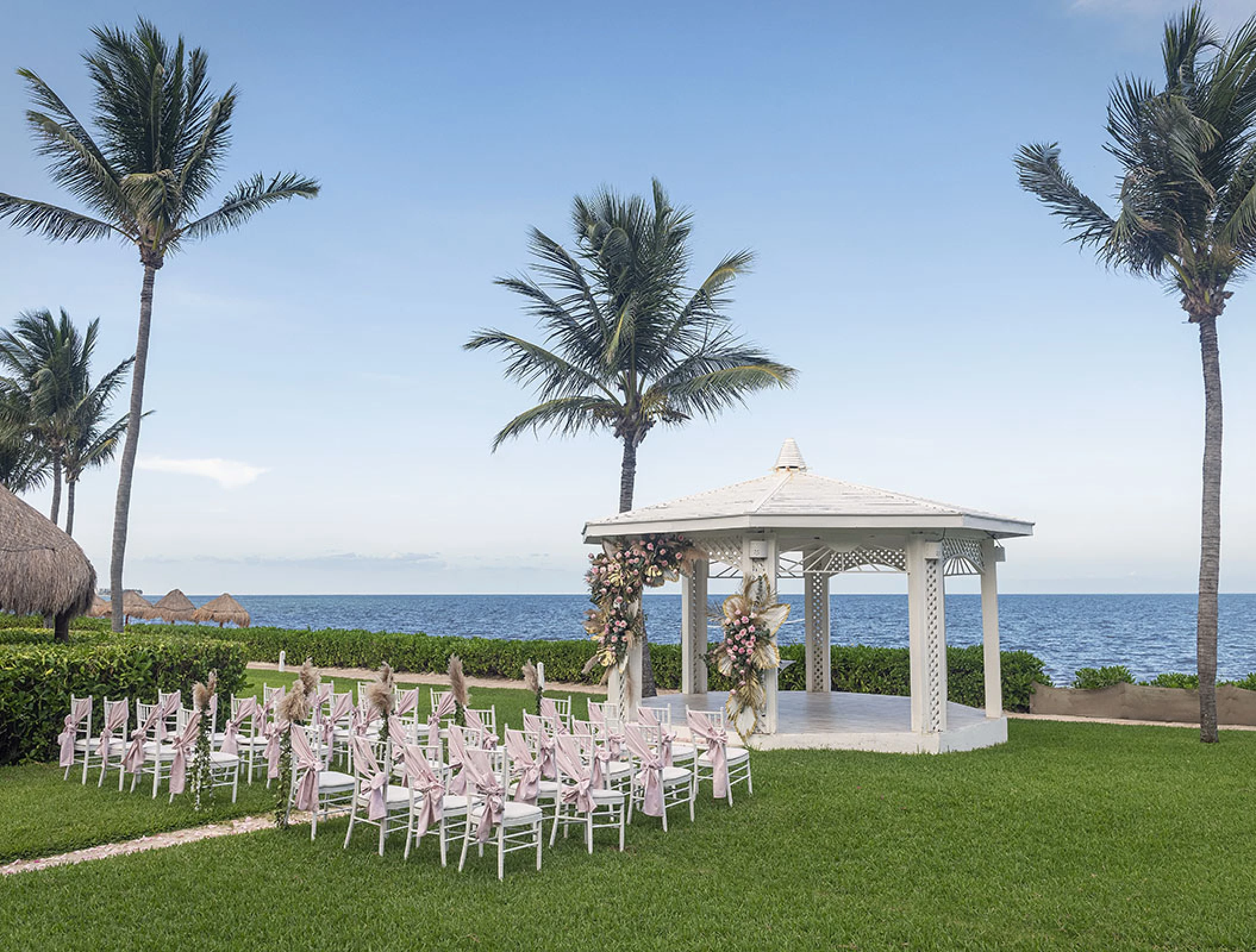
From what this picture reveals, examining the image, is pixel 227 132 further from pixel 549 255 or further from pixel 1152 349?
pixel 1152 349

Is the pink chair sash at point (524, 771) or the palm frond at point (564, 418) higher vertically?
the palm frond at point (564, 418)

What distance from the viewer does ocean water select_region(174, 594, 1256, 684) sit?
164ft

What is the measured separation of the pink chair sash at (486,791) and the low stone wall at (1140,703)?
12.8m

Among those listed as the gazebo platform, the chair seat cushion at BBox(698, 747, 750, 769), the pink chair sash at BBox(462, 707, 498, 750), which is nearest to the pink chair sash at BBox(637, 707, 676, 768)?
the chair seat cushion at BBox(698, 747, 750, 769)

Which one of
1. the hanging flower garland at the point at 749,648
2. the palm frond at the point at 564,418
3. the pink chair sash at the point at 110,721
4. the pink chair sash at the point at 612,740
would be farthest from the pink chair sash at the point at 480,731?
the palm frond at the point at 564,418

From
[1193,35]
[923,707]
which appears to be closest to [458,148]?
[1193,35]

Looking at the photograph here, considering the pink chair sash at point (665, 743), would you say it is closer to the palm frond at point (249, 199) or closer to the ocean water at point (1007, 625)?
the palm frond at point (249, 199)

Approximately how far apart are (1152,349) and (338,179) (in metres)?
17.7

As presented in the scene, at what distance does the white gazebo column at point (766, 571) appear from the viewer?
12.1 meters

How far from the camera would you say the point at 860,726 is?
12.7 m

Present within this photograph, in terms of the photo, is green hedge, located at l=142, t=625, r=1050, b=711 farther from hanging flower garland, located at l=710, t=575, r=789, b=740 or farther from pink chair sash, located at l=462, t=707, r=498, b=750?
pink chair sash, located at l=462, t=707, r=498, b=750

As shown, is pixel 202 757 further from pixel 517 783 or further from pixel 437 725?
pixel 517 783

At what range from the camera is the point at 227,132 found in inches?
741

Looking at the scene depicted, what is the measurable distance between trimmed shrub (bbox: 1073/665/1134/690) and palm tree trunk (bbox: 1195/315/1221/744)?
263cm
